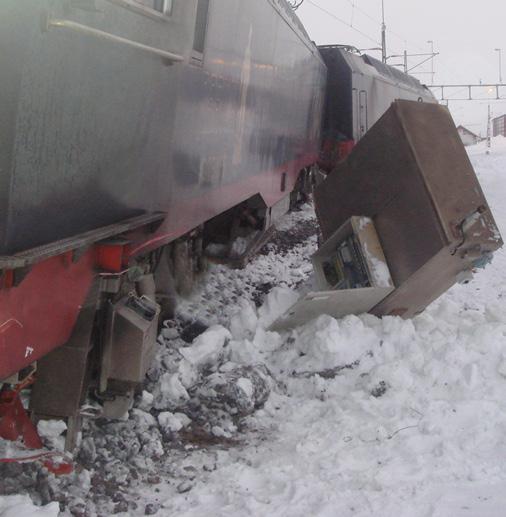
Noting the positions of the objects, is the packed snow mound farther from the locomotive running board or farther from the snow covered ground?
the locomotive running board

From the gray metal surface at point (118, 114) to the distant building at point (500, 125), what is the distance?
4741 cm

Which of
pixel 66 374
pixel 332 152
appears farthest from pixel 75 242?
pixel 332 152

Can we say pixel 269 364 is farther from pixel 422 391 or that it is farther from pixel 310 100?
pixel 310 100

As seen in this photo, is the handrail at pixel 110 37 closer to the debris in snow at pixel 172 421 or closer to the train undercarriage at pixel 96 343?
the train undercarriage at pixel 96 343

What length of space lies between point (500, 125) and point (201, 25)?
51955 mm

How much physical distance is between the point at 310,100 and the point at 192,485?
23.6 feet

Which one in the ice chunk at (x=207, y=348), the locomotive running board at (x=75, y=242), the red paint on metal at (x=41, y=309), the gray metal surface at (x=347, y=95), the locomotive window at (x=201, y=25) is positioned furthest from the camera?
the gray metal surface at (x=347, y=95)

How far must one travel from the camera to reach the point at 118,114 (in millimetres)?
2791

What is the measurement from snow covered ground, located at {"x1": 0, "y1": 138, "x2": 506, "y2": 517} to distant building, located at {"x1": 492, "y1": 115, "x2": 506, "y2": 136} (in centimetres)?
4678

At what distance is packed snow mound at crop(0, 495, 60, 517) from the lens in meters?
2.72

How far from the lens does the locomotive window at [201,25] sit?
360cm

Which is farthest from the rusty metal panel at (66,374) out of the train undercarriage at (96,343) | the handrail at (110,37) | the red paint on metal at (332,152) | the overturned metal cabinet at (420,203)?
the red paint on metal at (332,152)

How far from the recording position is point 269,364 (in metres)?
4.73

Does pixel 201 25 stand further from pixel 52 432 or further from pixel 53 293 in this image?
pixel 52 432
